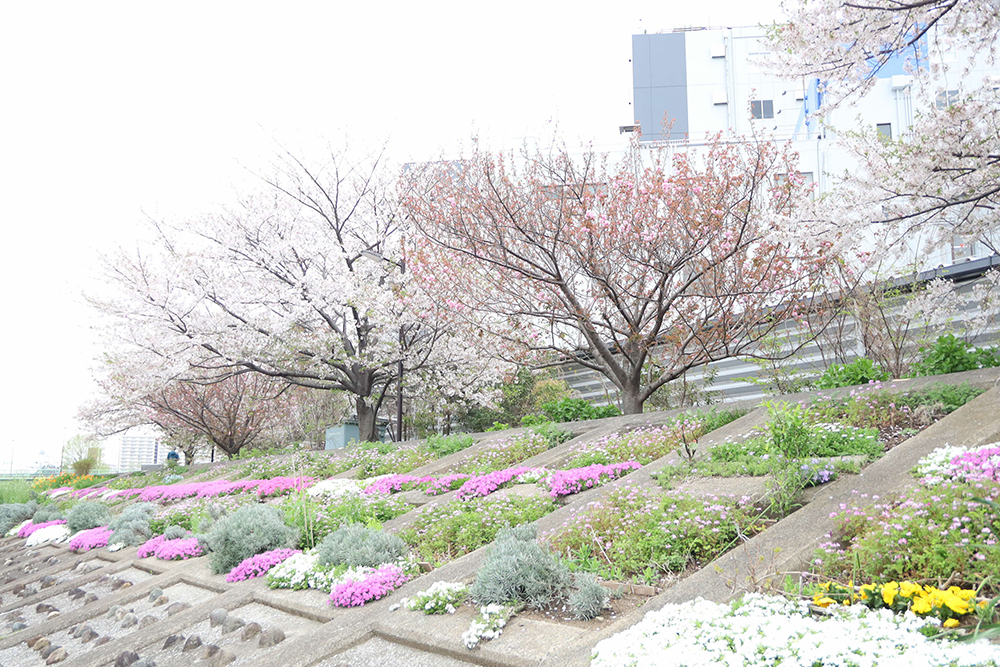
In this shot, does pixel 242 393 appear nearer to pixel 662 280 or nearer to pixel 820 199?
pixel 662 280

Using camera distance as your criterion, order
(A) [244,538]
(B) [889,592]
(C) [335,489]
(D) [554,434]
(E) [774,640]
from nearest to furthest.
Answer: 1. (E) [774,640]
2. (B) [889,592]
3. (A) [244,538]
4. (C) [335,489]
5. (D) [554,434]

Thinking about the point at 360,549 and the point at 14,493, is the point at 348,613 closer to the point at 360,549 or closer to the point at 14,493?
the point at 360,549

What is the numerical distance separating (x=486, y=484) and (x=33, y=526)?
366 inches

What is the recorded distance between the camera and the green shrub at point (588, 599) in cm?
338

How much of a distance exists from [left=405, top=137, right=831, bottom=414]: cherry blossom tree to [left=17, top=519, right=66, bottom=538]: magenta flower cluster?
285 inches

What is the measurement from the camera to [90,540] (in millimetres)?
8562

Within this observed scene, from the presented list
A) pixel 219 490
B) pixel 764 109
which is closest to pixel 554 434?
pixel 219 490

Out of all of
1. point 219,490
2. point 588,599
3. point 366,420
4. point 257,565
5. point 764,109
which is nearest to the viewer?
point 588,599

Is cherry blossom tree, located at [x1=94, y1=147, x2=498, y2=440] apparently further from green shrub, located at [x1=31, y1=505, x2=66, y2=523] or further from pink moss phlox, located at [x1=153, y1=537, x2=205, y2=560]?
pink moss phlox, located at [x1=153, y1=537, x2=205, y2=560]

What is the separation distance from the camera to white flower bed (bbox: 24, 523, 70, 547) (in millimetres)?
9562

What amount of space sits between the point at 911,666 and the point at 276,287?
13.5m

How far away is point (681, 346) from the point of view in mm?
9086

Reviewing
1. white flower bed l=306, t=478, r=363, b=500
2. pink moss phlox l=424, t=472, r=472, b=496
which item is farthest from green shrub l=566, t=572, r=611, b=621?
white flower bed l=306, t=478, r=363, b=500

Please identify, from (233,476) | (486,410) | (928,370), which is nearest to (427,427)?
(486,410)
